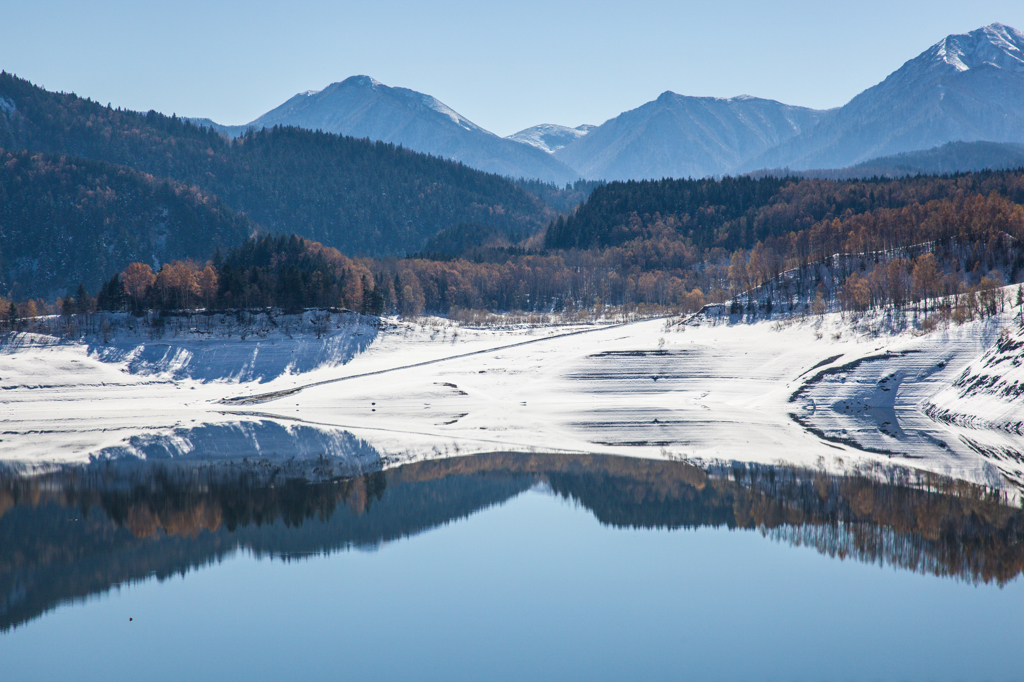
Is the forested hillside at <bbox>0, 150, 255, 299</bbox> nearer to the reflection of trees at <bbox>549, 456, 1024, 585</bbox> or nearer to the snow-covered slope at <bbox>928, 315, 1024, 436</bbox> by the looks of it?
the reflection of trees at <bbox>549, 456, 1024, 585</bbox>

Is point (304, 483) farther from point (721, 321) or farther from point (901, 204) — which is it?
point (901, 204)

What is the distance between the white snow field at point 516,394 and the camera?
135 ft

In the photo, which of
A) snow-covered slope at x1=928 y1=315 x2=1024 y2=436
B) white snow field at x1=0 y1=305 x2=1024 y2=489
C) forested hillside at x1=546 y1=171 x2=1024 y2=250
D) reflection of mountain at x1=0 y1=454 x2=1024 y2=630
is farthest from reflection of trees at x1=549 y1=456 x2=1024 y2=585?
forested hillside at x1=546 y1=171 x2=1024 y2=250

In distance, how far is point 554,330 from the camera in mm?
101562

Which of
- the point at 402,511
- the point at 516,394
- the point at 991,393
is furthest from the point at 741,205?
the point at 402,511

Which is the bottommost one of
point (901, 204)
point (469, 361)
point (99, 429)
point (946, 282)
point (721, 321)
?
point (99, 429)

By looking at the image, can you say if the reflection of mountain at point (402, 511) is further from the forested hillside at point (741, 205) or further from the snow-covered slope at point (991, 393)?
the forested hillside at point (741, 205)

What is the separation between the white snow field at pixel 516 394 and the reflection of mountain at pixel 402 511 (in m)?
3.71

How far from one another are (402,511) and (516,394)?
35.3 m

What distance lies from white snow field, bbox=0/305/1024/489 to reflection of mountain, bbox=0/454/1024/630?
371 centimetres

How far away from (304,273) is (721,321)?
56450 mm

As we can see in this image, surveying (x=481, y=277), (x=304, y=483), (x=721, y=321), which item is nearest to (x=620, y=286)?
(x=481, y=277)

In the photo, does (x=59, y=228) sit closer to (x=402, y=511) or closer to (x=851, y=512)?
(x=402, y=511)

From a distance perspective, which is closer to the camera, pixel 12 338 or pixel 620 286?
pixel 12 338
